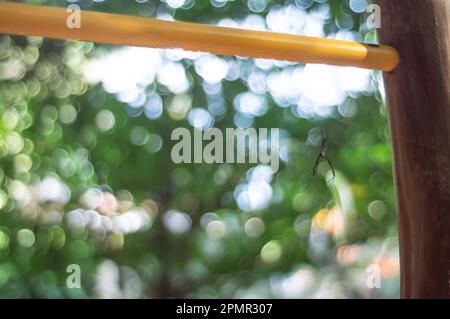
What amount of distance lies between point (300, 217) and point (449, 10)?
3871 mm

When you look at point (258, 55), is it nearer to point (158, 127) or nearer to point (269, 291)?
point (158, 127)

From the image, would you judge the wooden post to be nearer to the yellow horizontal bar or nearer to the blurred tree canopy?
the yellow horizontal bar

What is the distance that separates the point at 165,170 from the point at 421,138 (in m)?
3.84

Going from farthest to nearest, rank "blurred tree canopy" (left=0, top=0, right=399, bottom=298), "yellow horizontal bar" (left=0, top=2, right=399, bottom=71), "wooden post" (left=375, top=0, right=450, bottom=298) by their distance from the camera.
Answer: "blurred tree canopy" (left=0, top=0, right=399, bottom=298)
"wooden post" (left=375, top=0, right=450, bottom=298)
"yellow horizontal bar" (left=0, top=2, right=399, bottom=71)

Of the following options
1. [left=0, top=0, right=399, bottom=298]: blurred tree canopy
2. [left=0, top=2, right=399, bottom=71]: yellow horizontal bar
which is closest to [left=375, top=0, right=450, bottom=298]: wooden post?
[left=0, top=2, right=399, bottom=71]: yellow horizontal bar

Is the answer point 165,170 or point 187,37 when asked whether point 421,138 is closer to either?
point 187,37

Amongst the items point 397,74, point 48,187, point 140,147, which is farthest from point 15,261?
point 397,74

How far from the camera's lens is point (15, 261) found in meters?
4.79

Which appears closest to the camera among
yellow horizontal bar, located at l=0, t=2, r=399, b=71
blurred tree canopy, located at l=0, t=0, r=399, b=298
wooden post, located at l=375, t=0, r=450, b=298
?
yellow horizontal bar, located at l=0, t=2, r=399, b=71

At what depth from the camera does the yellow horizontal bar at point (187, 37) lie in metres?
0.81

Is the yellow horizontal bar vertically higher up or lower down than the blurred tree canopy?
lower down

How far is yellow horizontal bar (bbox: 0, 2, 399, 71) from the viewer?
0.81 metres

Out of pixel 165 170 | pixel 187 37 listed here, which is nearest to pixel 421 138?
pixel 187 37

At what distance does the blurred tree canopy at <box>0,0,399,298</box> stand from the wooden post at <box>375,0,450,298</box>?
9.98 feet
